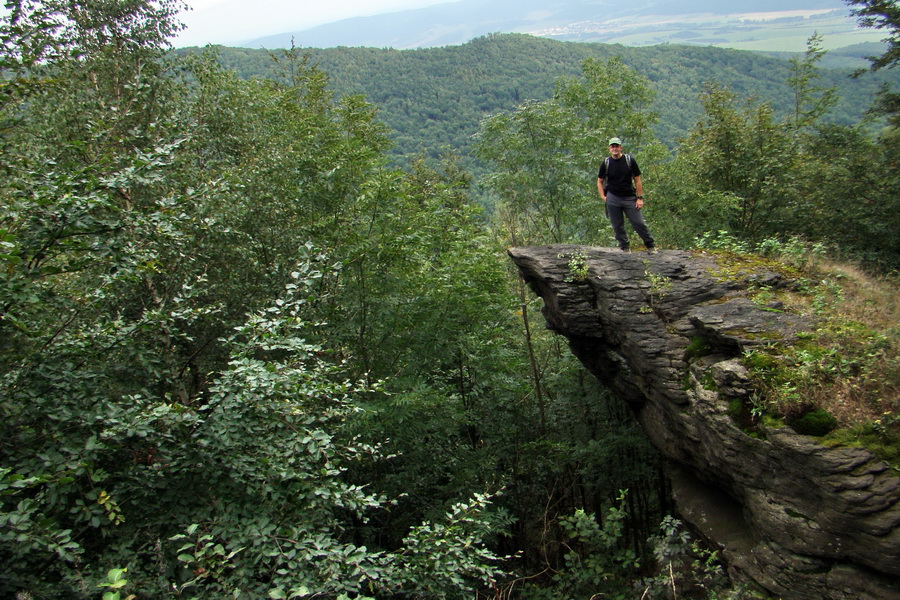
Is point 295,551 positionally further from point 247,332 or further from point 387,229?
point 387,229

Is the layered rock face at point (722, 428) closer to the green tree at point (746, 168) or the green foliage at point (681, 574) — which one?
the green foliage at point (681, 574)

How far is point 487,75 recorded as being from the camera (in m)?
139

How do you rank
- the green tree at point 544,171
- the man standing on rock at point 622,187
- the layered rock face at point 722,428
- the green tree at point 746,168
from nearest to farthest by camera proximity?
the layered rock face at point 722,428 < the man standing on rock at point 622,187 < the green tree at point 746,168 < the green tree at point 544,171

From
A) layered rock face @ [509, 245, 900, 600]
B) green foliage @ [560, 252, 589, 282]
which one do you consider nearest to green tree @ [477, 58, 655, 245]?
green foliage @ [560, 252, 589, 282]

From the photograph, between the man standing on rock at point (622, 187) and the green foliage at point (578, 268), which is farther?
the green foliage at point (578, 268)

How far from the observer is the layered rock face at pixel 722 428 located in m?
4.91

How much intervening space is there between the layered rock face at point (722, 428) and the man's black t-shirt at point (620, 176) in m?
1.20

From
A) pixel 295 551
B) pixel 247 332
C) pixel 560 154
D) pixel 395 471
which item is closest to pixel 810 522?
pixel 295 551

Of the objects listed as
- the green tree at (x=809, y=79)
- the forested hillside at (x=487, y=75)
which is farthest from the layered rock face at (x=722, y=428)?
the forested hillside at (x=487, y=75)

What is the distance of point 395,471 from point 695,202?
34.2 feet

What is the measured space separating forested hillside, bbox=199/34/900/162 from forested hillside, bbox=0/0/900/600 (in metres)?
83.2

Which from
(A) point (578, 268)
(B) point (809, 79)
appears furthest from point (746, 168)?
(B) point (809, 79)

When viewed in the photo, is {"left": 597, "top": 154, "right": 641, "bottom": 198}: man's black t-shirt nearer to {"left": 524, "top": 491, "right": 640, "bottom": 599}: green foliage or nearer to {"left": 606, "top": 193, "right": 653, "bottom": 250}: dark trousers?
{"left": 606, "top": 193, "right": 653, "bottom": 250}: dark trousers

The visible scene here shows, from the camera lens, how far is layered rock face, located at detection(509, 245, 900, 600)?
491 centimetres
